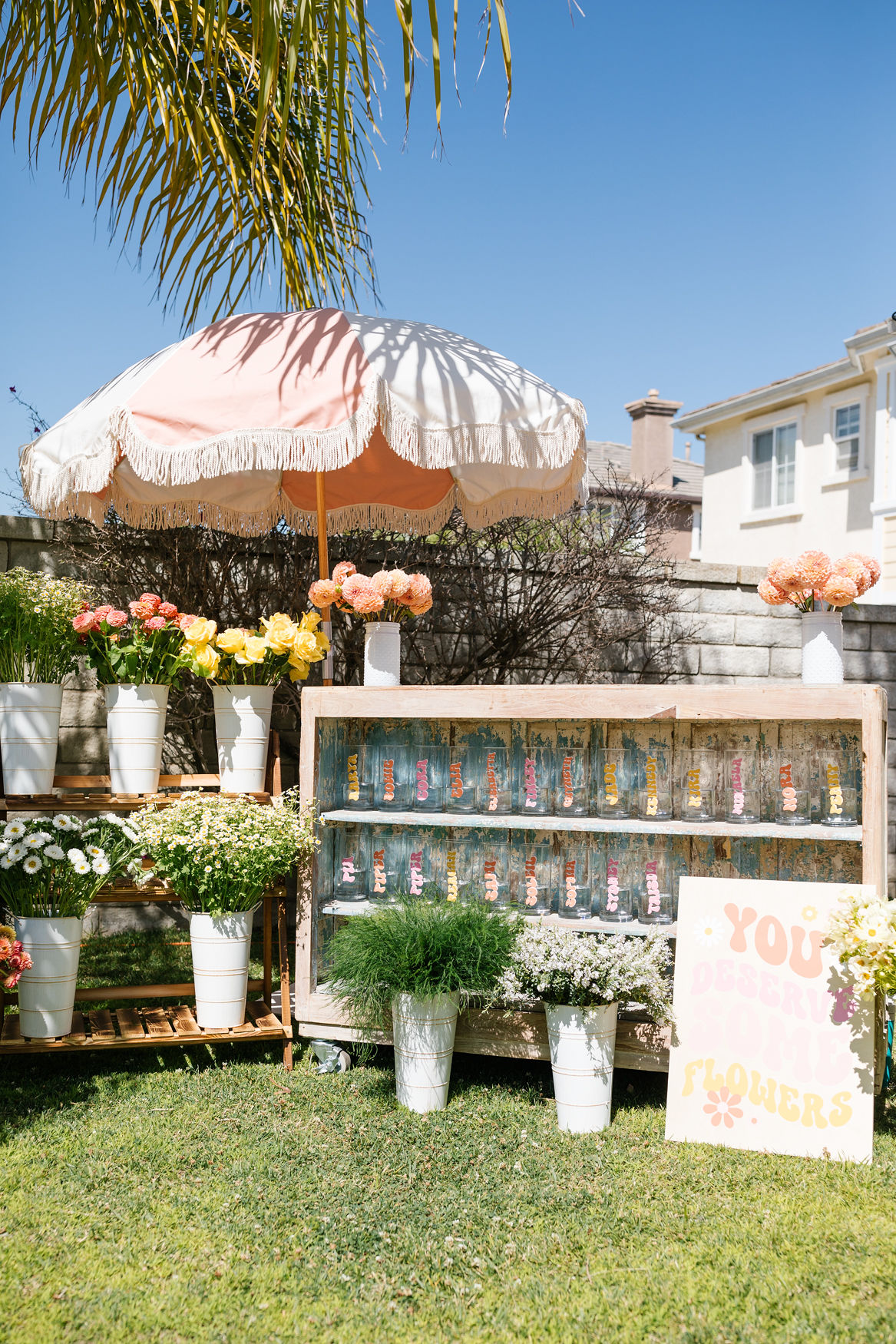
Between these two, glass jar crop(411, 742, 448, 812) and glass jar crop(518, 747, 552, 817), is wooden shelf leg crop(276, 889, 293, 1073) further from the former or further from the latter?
glass jar crop(518, 747, 552, 817)

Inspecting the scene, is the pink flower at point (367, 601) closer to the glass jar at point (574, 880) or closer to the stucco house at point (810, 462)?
the glass jar at point (574, 880)

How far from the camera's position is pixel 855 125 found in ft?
21.2

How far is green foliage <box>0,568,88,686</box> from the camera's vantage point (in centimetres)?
319

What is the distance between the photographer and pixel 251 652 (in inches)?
129

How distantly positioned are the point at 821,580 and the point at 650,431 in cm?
1524

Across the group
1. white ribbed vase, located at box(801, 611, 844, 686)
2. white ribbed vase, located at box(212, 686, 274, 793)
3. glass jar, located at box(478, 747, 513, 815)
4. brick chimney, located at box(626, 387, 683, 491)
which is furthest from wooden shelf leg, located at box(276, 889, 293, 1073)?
brick chimney, located at box(626, 387, 683, 491)

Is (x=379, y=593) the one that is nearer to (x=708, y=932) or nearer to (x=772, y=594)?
(x=772, y=594)

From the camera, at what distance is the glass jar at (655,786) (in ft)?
10.4

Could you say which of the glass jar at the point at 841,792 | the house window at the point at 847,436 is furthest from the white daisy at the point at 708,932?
the house window at the point at 847,436

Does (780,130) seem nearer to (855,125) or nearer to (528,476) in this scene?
(855,125)

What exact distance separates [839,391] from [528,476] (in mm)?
10049

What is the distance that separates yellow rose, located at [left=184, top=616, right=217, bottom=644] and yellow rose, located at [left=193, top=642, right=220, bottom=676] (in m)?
0.02

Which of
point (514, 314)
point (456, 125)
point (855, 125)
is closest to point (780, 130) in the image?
point (855, 125)

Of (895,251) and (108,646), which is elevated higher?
(895,251)
